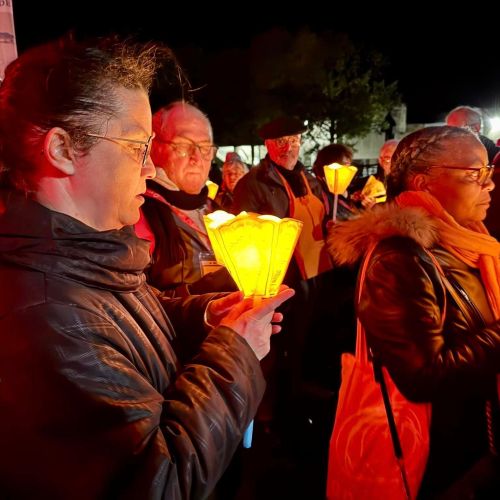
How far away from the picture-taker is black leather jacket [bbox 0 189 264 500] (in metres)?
1.08

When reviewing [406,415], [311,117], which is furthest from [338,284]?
[311,117]

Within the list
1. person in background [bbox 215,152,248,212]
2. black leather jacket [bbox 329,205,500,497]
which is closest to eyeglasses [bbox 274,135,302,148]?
black leather jacket [bbox 329,205,500,497]

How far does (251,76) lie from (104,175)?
34.5 metres

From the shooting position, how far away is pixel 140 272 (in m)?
1.53

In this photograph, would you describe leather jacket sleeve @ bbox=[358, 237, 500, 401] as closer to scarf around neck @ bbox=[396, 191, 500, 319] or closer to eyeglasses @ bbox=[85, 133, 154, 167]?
scarf around neck @ bbox=[396, 191, 500, 319]

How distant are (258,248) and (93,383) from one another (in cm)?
68

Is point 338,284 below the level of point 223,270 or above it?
below

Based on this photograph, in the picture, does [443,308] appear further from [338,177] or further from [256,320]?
[338,177]

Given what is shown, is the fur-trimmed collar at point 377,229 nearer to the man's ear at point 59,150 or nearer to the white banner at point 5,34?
the man's ear at point 59,150

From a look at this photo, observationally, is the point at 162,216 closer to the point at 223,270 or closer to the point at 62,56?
the point at 223,270

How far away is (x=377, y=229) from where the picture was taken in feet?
8.40

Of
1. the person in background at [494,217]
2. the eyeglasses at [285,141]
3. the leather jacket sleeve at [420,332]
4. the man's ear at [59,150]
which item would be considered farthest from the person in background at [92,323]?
the eyeglasses at [285,141]

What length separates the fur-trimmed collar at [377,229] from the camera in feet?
8.06

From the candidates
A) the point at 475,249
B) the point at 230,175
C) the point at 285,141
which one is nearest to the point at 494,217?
the point at 475,249
